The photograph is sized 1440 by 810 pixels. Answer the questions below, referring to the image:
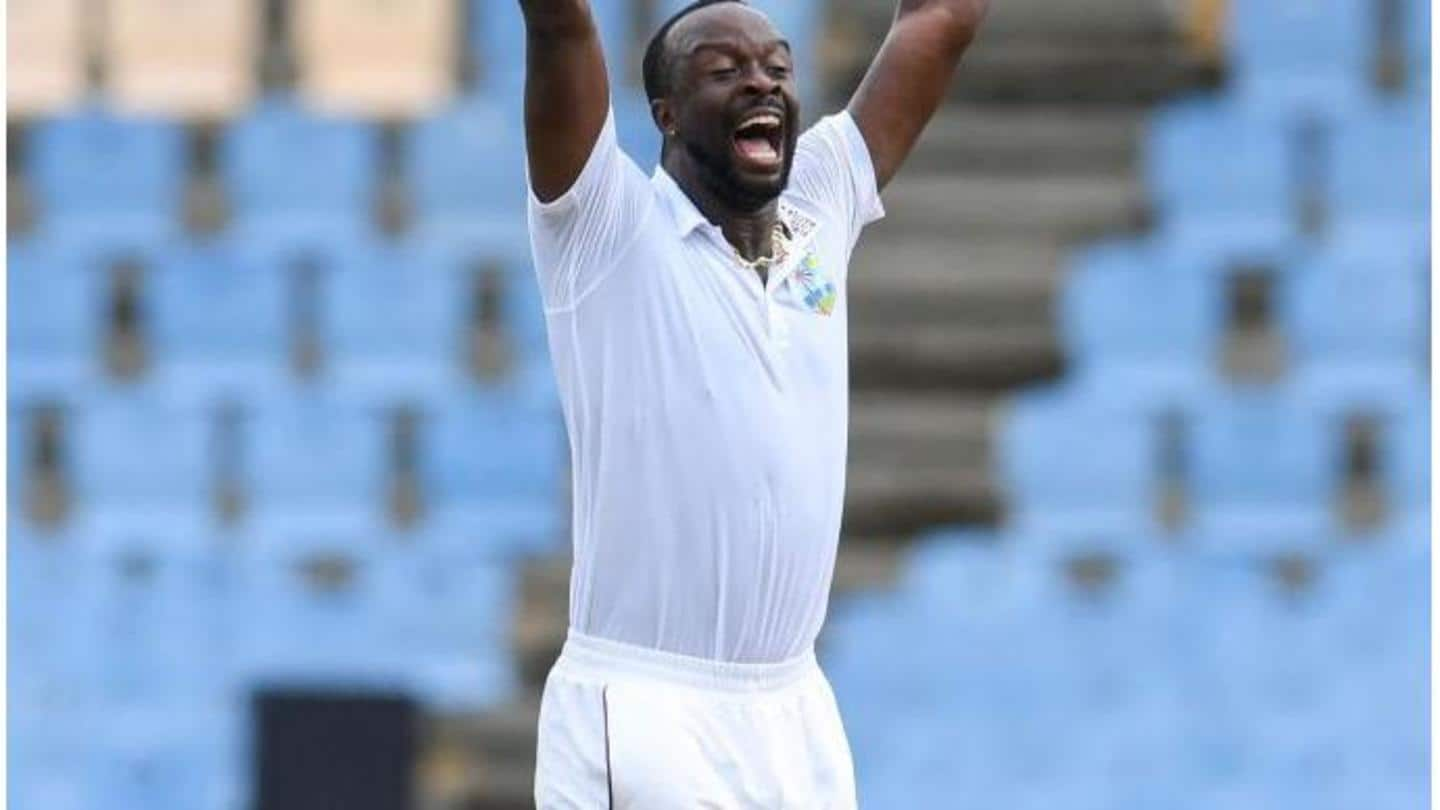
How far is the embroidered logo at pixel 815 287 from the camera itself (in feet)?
10.5

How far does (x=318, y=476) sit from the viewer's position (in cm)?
866

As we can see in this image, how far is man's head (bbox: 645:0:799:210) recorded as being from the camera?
3.10 meters

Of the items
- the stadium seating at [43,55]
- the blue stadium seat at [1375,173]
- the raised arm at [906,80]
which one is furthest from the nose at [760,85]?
the stadium seating at [43,55]

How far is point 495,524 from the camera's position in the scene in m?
8.57

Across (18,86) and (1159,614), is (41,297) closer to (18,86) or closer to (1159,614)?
(18,86)

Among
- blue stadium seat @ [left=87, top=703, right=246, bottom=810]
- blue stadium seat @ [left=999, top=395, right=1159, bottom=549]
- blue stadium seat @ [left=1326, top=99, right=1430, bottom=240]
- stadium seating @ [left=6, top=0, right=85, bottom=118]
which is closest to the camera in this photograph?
blue stadium seat @ [left=87, top=703, right=246, bottom=810]

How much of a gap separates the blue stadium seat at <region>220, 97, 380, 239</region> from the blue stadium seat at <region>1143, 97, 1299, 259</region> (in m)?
2.23

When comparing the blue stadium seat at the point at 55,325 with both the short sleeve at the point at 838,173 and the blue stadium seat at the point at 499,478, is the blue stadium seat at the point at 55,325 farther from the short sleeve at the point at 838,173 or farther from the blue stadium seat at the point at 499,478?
the short sleeve at the point at 838,173

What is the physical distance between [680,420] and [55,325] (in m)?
6.12

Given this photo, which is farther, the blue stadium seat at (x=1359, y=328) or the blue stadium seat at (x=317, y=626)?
the blue stadium seat at (x=1359, y=328)

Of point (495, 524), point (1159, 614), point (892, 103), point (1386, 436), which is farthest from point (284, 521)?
point (892, 103)

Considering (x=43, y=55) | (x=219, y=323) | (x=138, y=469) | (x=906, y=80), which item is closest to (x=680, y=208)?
(x=906, y=80)

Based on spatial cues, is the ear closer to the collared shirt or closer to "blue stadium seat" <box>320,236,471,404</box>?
the collared shirt

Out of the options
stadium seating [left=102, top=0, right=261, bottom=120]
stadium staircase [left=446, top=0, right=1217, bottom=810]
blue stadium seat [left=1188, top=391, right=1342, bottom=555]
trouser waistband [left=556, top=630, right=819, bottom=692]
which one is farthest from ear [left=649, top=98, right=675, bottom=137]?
stadium seating [left=102, top=0, right=261, bottom=120]
